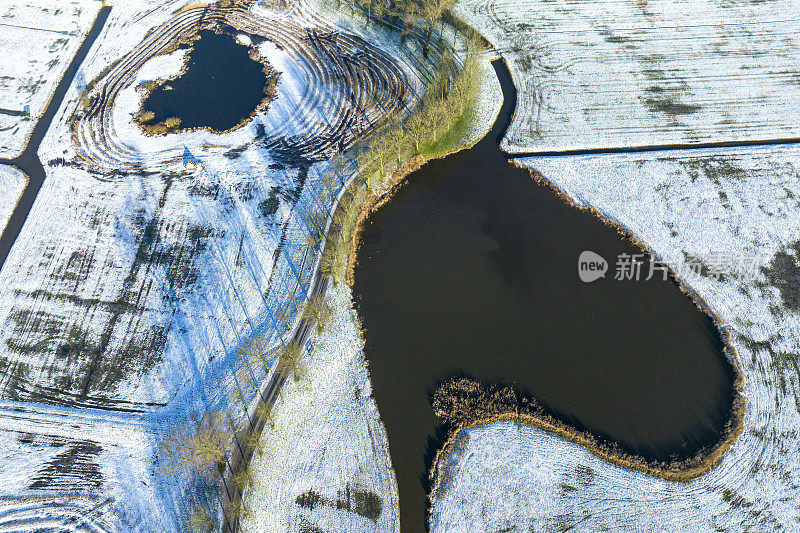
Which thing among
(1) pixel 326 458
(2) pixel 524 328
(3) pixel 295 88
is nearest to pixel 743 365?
(2) pixel 524 328

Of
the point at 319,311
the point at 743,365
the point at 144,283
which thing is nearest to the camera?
the point at 743,365

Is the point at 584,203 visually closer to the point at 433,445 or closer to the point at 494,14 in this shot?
the point at 433,445

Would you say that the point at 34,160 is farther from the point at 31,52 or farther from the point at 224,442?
the point at 224,442

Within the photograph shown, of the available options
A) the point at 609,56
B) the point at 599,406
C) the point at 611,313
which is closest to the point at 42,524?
the point at 599,406

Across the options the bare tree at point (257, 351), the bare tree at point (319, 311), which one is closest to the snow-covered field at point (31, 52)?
the bare tree at point (257, 351)

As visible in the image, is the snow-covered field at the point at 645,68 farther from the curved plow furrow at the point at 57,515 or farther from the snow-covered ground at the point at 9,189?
the snow-covered ground at the point at 9,189

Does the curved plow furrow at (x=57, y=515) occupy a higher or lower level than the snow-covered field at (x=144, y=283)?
lower
